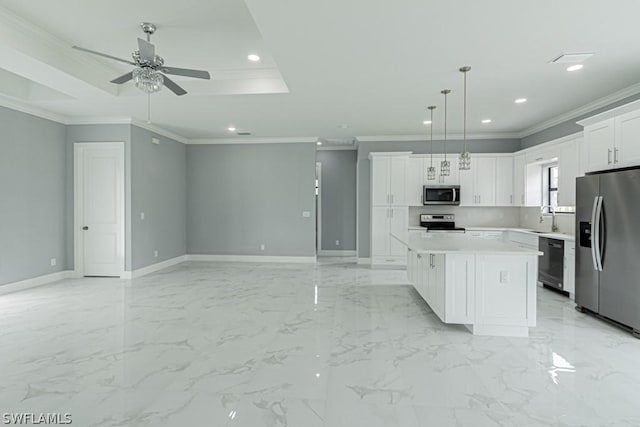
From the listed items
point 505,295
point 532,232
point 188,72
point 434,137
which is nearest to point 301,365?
point 505,295

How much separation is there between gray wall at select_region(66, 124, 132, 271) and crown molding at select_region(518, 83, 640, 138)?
289 inches

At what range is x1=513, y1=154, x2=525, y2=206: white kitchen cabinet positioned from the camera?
241 inches

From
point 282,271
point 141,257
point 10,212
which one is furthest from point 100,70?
point 282,271

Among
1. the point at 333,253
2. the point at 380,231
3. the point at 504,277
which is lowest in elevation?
the point at 333,253

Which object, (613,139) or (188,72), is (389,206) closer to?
(613,139)

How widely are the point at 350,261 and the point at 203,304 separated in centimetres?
404

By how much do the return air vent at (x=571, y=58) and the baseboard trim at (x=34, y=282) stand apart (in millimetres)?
7493

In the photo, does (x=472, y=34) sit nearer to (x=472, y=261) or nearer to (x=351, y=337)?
(x=472, y=261)

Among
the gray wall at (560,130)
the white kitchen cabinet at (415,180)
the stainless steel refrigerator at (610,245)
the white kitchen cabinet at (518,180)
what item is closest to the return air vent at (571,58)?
the stainless steel refrigerator at (610,245)

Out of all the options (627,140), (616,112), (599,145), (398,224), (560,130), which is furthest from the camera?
(398,224)

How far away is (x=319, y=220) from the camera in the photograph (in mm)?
8641

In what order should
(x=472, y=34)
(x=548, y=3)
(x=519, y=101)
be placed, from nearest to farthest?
(x=548, y=3), (x=472, y=34), (x=519, y=101)

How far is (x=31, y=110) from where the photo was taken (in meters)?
5.08

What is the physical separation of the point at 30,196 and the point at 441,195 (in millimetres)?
7034
